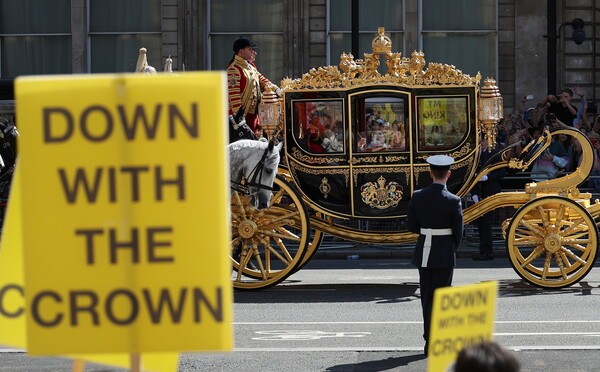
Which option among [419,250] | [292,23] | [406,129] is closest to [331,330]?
[419,250]

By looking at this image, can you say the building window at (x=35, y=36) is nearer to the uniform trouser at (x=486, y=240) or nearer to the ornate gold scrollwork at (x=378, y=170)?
the uniform trouser at (x=486, y=240)

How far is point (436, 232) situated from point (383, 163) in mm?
3959

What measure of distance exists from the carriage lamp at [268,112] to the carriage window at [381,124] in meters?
0.86

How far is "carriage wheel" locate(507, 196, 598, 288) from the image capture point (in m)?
13.1

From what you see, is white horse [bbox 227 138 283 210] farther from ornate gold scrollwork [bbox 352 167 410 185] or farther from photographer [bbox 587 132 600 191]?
photographer [bbox 587 132 600 191]

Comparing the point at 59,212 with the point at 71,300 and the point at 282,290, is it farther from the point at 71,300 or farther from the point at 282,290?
the point at 282,290

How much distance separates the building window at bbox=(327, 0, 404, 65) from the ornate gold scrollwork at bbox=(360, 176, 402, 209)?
39.5 ft

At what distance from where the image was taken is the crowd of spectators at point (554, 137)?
18.3 m

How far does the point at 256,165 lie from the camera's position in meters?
12.5

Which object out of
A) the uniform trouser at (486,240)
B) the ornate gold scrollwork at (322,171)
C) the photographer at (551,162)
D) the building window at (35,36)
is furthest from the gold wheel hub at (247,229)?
the building window at (35,36)

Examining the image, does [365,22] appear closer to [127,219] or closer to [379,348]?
[379,348]

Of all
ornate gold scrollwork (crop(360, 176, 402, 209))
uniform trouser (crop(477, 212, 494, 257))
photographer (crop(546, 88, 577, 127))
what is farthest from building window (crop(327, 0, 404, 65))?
ornate gold scrollwork (crop(360, 176, 402, 209))

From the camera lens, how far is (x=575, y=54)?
2528 cm

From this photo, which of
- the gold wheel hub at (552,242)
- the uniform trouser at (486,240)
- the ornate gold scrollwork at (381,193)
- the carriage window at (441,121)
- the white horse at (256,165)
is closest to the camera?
the white horse at (256,165)
